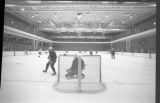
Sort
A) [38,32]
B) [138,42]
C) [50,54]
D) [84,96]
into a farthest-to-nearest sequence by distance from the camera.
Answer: [138,42], [38,32], [50,54], [84,96]

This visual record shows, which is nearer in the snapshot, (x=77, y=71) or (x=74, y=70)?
(x=77, y=71)

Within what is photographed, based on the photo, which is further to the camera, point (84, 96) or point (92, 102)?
point (84, 96)

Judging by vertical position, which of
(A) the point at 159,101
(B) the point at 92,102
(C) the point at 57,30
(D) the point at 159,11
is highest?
(C) the point at 57,30

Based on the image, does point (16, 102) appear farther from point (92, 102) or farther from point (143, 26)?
point (143, 26)

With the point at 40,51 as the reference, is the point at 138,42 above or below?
above

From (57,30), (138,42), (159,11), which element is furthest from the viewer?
(138,42)

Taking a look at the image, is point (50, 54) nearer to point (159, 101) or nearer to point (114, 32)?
point (159, 101)

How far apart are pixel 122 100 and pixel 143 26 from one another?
250 inches

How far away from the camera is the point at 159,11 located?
7.57ft

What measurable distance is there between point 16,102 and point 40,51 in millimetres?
5202

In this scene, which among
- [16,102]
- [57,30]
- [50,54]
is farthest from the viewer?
[57,30]

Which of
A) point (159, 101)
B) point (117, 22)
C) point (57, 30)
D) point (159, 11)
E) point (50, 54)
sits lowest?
point (159, 101)

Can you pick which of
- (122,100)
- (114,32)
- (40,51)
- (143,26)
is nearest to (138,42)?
(143,26)

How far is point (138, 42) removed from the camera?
11.3 metres
